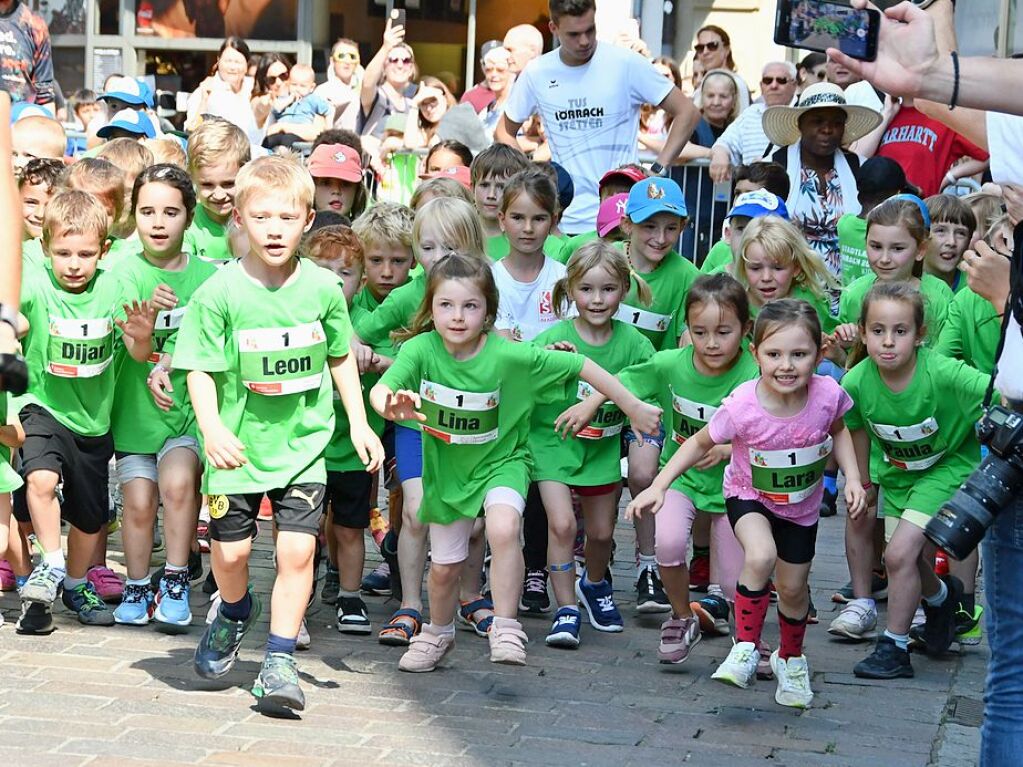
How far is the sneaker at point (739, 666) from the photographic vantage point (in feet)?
18.6

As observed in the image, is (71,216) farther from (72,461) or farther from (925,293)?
(925,293)

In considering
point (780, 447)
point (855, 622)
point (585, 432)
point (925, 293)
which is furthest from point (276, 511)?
point (925, 293)

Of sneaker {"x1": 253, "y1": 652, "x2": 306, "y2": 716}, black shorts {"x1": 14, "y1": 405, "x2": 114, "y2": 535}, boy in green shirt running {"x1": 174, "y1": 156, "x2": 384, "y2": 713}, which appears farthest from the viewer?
black shorts {"x1": 14, "y1": 405, "x2": 114, "y2": 535}

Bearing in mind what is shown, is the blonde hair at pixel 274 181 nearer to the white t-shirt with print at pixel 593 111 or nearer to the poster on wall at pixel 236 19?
the white t-shirt with print at pixel 593 111

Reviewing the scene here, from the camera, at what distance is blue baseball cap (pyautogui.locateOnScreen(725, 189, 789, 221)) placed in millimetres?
7921

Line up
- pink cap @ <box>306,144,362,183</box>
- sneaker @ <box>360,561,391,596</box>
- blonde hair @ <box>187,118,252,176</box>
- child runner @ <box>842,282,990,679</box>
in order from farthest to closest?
pink cap @ <box>306,144,362,183</box>, blonde hair @ <box>187,118,252,176</box>, sneaker @ <box>360,561,391,596</box>, child runner @ <box>842,282,990,679</box>

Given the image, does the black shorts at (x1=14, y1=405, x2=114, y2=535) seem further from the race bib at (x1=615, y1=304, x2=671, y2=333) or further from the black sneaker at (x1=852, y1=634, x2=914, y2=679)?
the black sneaker at (x1=852, y1=634, x2=914, y2=679)

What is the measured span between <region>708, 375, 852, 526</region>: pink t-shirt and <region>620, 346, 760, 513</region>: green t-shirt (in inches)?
15.2

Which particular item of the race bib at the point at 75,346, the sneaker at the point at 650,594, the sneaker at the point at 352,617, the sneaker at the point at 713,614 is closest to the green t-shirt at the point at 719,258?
the sneaker at the point at 650,594

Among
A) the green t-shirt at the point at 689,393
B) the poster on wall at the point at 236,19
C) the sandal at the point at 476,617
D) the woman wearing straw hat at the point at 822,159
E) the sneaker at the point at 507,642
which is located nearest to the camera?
the sneaker at the point at 507,642

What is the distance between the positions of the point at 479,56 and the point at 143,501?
11.6 metres

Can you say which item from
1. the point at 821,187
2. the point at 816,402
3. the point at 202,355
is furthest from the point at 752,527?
the point at 821,187

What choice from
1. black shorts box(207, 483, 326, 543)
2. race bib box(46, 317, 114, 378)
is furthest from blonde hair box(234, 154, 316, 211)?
race bib box(46, 317, 114, 378)

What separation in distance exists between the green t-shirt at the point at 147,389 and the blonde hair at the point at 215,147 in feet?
3.52
